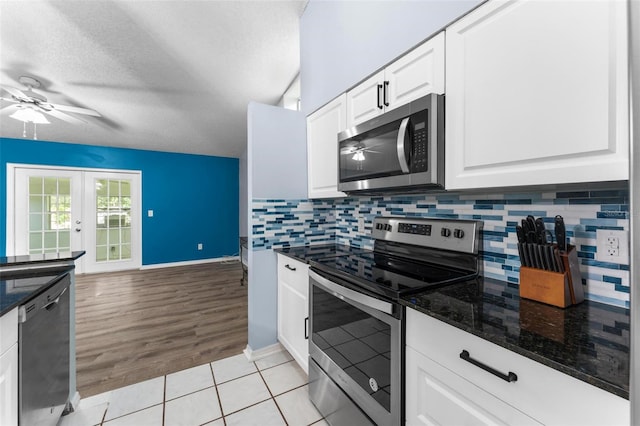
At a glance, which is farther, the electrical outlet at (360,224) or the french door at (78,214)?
the french door at (78,214)

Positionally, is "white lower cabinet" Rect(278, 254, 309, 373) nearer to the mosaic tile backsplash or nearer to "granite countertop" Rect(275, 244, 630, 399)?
the mosaic tile backsplash

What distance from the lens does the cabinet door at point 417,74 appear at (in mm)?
1180

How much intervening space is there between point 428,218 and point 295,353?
133 centimetres

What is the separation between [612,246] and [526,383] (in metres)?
0.62

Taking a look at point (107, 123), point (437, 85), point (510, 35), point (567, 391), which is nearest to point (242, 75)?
point (107, 123)

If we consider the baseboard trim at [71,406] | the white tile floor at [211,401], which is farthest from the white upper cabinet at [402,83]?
the baseboard trim at [71,406]

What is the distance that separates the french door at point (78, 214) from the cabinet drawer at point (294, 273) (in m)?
4.37

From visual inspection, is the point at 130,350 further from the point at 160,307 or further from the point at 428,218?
the point at 428,218

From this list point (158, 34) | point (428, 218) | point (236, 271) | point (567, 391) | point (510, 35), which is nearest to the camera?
point (567, 391)

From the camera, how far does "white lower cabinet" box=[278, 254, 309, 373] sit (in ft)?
5.96

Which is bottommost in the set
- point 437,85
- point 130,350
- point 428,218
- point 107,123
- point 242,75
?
point 130,350

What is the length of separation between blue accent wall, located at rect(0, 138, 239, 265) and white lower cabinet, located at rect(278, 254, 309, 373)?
4.15 m

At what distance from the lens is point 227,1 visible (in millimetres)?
2273

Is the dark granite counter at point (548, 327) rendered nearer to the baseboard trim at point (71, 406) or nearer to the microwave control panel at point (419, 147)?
the microwave control panel at point (419, 147)
